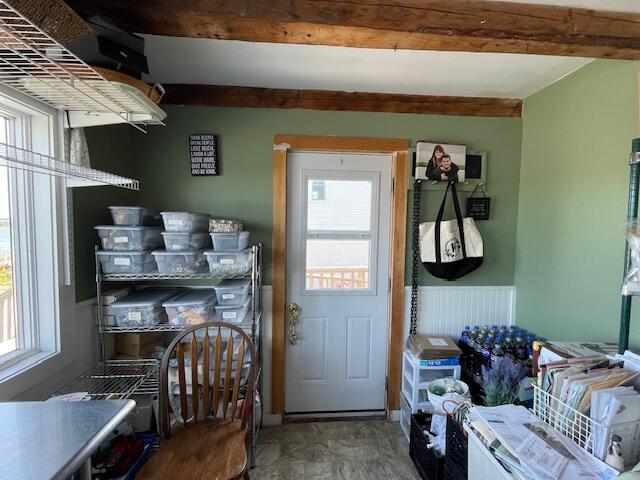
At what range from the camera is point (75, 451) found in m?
0.71

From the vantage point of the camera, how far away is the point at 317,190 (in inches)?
89.4

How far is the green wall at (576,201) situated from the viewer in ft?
5.20

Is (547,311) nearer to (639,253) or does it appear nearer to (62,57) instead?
(639,253)

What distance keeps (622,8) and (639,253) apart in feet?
3.23

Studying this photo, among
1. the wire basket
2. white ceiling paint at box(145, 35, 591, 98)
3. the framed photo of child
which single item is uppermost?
white ceiling paint at box(145, 35, 591, 98)

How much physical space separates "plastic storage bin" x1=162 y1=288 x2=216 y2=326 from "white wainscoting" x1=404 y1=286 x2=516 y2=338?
4.51 feet

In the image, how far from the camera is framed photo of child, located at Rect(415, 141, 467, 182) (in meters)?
2.21

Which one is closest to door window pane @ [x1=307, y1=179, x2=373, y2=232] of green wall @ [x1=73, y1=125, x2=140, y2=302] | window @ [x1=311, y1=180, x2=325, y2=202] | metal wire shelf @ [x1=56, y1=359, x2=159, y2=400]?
window @ [x1=311, y1=180, x2=325, y2=202]

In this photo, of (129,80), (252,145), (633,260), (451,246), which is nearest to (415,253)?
(451,246)

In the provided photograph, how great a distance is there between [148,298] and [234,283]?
0.50 meters

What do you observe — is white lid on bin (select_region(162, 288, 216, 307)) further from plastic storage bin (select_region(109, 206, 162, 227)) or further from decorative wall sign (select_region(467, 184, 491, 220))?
decorative wall sign (select_region(467, 184, 491, 220))

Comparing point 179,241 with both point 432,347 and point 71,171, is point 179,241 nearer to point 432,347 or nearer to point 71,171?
point 71,171

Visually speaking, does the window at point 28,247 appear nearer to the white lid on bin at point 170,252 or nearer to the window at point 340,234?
the white lid on bin at point 170,252

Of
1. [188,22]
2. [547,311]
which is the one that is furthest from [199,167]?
[547,311]
